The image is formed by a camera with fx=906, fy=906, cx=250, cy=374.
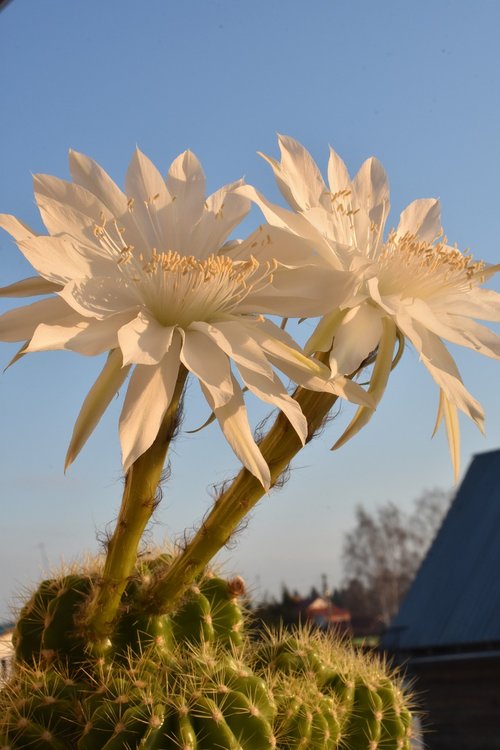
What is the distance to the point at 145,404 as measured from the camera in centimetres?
97

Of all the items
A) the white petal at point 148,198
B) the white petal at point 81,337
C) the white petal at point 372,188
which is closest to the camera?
the white petal at point 81,337

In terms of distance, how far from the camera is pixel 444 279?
119 centimetres

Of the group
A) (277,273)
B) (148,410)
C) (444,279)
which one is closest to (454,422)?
(444,279)

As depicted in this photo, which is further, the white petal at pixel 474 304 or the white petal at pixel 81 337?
the white petal at pixel 474 304

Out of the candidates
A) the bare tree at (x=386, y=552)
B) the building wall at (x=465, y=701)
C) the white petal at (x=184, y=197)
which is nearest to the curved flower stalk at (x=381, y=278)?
the white petal at (x=184, y=197)

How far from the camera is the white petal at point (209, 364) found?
0.97m

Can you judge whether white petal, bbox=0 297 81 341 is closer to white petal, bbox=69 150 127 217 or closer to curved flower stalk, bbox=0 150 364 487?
curved flower stalk, bbox=0 150 364 487

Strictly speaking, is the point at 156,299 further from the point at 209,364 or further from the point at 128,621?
the point at 128,621

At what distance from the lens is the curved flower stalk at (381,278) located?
1.07m

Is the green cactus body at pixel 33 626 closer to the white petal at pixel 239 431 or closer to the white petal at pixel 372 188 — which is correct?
the white petal at pixel 239 431

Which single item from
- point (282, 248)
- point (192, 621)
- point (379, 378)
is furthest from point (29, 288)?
point (192, 621)

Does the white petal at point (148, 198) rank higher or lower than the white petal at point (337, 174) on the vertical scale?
lower

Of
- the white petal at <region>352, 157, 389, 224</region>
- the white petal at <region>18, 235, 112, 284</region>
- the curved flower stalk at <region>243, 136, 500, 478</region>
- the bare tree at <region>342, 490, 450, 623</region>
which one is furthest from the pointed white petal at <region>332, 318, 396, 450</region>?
the bare tree at <region>342, 490, 450, 623</region>

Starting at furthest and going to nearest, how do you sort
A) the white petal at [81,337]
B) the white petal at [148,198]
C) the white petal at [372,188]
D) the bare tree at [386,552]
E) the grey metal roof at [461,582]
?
the bare tree at [386,552]
the grey metal roof at [461,582]
the white petal at [372,188]
the white petal at [148,198]
the white petal at [81,337]
